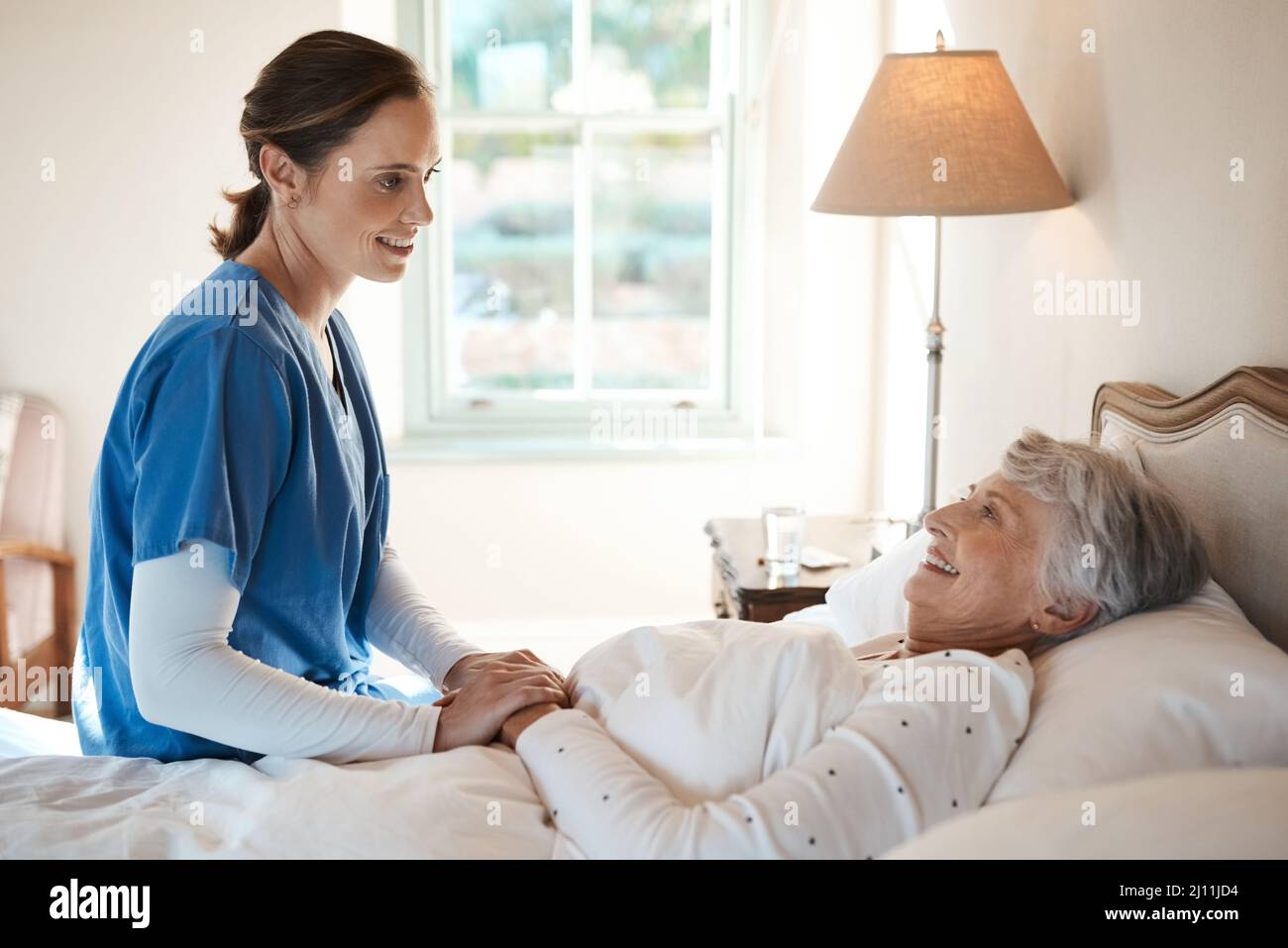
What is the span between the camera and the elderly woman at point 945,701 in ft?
3.62

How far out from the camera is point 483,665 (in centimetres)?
154

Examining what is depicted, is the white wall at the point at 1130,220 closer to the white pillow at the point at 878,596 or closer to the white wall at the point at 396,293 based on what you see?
the white pillow at the point at 878,596

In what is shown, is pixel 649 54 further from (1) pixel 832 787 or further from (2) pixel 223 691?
(1) pixel 832 787

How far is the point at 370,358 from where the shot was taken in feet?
12.1

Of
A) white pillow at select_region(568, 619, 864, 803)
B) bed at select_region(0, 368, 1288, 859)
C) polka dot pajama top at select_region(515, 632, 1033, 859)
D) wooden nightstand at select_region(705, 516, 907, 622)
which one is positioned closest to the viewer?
bed at select_region(0, 368, 1288, 859)

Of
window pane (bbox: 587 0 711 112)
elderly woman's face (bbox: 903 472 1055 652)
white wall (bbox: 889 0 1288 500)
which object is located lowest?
elderly woman's face (bbox: 903 472 1055 652)

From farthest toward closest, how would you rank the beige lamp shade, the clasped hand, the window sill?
the window sill < the beige lamp shade < the clasped hand

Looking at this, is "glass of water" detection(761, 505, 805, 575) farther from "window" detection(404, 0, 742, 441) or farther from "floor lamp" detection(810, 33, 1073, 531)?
"window" detection(404, 0, 742, 441)

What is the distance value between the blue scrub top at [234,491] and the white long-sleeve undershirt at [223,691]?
0.03 meters

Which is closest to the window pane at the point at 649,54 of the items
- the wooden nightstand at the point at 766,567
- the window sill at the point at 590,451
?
the window sill at the point at 590,451

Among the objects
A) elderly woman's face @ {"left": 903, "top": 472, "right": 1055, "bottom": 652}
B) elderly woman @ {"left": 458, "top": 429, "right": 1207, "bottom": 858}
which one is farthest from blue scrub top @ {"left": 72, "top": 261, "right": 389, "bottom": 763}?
elderly woman's face @ {"left": 903, "top": 472, "right": 1055, "bottom": 652}

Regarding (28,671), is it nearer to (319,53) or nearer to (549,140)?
(549,140)

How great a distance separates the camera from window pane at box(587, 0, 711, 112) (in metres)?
3.76

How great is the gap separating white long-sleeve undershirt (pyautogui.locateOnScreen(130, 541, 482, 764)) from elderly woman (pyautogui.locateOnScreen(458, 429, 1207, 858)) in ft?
0.45
